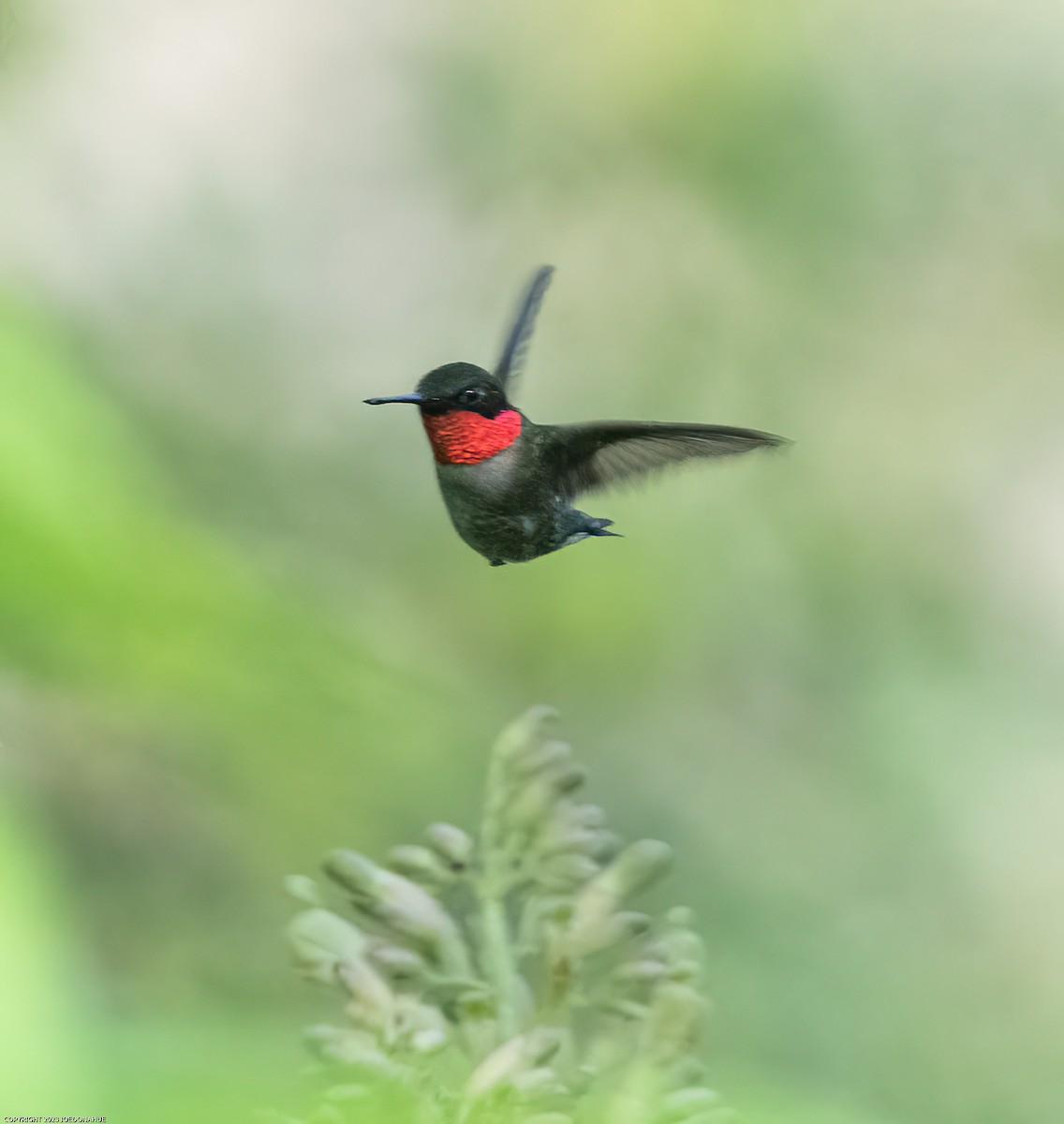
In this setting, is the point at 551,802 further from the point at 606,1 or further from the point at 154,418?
the point at 606,1

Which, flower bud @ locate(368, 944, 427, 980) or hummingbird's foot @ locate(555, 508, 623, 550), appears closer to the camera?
flower bud @ locate(368, 944, 427, 980)

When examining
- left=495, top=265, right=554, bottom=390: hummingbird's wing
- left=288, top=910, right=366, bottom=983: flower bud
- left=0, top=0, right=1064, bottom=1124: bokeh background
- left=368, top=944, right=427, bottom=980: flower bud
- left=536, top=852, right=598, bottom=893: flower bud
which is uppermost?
left=0, top=0, right=1064, bottom=1124: bokeh background

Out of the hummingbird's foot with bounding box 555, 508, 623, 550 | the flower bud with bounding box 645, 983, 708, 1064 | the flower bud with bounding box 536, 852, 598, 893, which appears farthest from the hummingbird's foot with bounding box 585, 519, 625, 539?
the flower bud with bounding box 645, 983, 708, 1064

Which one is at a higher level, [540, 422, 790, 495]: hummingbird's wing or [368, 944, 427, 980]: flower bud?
[540, 422, 790, 495]: hummingbird's wing

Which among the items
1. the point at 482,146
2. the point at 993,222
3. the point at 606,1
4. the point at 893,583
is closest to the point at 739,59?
the point at 606,1

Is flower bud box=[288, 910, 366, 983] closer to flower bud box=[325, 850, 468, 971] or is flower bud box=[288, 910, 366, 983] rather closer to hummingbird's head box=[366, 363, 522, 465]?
flower bud box=[325, 850, 468, 971]

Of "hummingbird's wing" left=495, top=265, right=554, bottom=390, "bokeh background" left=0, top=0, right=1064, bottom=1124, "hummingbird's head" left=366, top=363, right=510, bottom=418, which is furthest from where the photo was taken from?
"bokeh background" left=0, top=0, right=1064, bottom=1124

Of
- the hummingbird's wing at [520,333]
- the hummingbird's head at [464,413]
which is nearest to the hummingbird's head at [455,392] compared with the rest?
the hummingbird's head at [464,413]

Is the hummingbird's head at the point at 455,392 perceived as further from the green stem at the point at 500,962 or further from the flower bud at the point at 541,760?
the green stem at the point at 500,962
